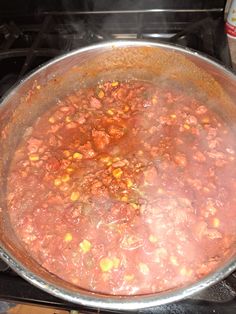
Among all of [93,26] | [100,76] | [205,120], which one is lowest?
[205,120]

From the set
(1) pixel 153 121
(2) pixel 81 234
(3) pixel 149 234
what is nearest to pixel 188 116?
(1) pixel 153 121

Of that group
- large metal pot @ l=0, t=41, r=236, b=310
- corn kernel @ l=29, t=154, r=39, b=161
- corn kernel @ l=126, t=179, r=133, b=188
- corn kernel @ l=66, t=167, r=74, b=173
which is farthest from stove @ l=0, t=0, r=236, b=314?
corn kernel @ l=126, t=179, r=133, b=188

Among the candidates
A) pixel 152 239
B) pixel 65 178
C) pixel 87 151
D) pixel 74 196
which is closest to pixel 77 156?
pixel 87 151

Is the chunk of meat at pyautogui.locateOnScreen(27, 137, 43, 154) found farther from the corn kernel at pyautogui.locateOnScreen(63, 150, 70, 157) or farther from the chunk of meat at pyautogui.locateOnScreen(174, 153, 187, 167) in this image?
the chunk of meat at pyautogui.locateOnScreen(174, 153, 187, 167)

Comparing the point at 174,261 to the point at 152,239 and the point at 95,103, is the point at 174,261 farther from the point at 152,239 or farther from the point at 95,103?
the point at 95,103

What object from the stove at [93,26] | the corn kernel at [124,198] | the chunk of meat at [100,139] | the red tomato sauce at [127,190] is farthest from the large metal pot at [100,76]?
the corn kernel at [124,198]

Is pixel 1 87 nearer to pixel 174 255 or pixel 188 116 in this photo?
pixel 188 116
